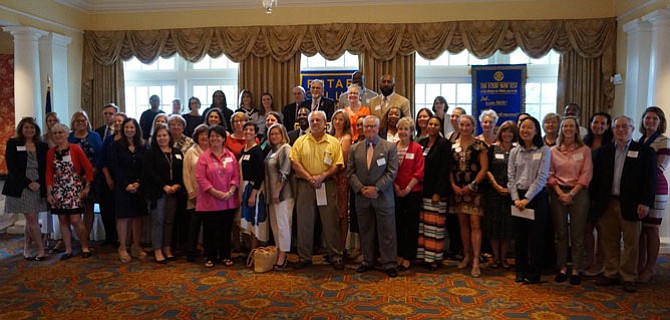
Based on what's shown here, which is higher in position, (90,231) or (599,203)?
(599,203)

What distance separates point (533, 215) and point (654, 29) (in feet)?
10.0

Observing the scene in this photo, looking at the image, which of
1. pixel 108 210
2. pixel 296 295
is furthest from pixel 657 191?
pixel 108 210

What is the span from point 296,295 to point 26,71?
5.04 metres

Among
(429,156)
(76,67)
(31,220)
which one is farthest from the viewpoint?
(76,67)

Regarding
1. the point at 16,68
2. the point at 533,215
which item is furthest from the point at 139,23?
the point at 533,215

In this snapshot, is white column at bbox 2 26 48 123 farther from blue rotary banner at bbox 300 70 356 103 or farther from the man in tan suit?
the man in tan suit

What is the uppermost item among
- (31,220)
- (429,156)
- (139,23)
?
(139,23)

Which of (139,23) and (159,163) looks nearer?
(159,163)

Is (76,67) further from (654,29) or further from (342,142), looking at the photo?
(654,29)

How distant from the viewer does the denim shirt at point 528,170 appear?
13.3 feet

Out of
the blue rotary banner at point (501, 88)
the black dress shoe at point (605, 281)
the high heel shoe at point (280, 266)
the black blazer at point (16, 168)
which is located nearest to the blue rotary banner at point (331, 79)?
the blue rotary banner at point (501, 88)

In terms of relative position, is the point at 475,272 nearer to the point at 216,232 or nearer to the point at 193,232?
the point at 216,232

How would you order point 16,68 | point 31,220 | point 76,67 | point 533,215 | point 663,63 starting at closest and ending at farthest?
point 533,215
point 31,220
point 663,63
point 16,68
point 76,67

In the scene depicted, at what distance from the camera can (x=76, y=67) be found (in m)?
7.68
